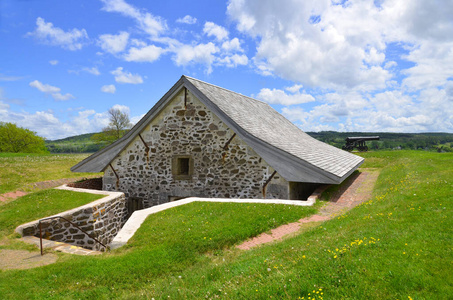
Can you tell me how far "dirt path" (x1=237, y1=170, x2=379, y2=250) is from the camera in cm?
698

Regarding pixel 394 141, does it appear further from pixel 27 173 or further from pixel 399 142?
pixel 27 173

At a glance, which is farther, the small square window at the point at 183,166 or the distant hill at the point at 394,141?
the distant hill at the point at 394,141

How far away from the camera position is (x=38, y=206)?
430 inches

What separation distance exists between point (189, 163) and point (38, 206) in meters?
6.33

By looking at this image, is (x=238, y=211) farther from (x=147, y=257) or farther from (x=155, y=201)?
(x=155, y=201)

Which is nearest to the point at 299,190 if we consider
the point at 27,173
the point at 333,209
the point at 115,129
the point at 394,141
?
the point at 333,209

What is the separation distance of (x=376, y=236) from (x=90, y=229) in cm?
Answer: 896

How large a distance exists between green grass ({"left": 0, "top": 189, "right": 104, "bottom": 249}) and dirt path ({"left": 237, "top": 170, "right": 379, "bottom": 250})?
Answer: 24.6 feet

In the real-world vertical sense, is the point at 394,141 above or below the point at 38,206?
above

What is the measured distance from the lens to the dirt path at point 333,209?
22.9ft

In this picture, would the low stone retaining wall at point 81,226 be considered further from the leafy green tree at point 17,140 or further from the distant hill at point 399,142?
the leafy green tree at point 17,140

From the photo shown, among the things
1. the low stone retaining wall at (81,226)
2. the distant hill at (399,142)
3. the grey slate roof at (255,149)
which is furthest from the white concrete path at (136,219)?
the distant hill at (399,142)

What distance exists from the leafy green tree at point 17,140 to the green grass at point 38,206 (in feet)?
144

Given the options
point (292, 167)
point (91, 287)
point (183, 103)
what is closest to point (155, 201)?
point (183, 103)
